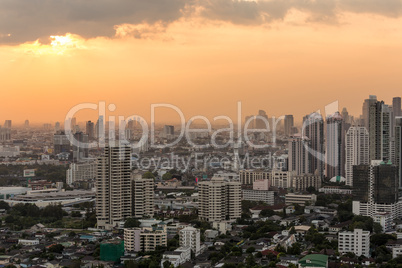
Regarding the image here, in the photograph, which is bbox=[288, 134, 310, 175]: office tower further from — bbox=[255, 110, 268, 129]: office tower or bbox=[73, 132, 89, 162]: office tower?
bbox=[255, 110, 268, 129]: office tower

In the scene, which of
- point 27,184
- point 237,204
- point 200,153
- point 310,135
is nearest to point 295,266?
point 237,204

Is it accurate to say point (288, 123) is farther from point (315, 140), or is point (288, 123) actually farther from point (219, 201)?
point (219, 201)

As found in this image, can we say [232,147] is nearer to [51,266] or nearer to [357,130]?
[357,130]

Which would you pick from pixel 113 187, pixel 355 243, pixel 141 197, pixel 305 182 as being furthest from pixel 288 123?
pixel 355 243

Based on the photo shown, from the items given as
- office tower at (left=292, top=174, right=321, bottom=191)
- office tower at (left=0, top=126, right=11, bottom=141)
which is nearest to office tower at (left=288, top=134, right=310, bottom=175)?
office tower at (left=292, top=174, right=321, bottom=191)

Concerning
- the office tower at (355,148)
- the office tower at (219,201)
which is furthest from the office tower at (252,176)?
the office tower at (219,201)
